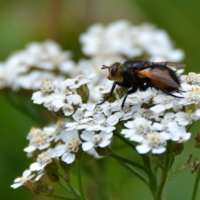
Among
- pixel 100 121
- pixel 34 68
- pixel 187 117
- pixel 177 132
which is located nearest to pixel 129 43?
pixel 34 68

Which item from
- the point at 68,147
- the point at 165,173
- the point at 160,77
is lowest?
the point at 165,173

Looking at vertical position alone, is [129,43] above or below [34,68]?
above

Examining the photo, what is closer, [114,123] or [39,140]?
[114,123]

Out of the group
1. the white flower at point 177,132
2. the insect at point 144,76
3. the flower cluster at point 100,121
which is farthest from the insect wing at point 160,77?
the white flower at point 177,132

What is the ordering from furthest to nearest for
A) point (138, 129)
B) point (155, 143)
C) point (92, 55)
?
1. point (92, 55)
2. point (138, 129)
3. point (155, 143)

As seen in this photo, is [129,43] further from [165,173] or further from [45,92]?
[165,173]

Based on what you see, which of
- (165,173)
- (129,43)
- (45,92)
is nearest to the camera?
(165,173)

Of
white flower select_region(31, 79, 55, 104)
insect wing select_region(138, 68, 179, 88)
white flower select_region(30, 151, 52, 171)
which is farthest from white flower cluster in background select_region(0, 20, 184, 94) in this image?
insect wing select_region(138, 68, 179, 88)

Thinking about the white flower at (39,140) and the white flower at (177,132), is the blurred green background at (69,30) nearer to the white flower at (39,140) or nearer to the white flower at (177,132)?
the white flower at (39,140)

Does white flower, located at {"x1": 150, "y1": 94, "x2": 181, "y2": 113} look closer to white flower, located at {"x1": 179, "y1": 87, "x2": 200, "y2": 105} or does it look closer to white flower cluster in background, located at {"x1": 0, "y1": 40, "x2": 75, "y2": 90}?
white flower, located at {"x1": 179, "y1": 87, "x2": 200, "y2": 105}
